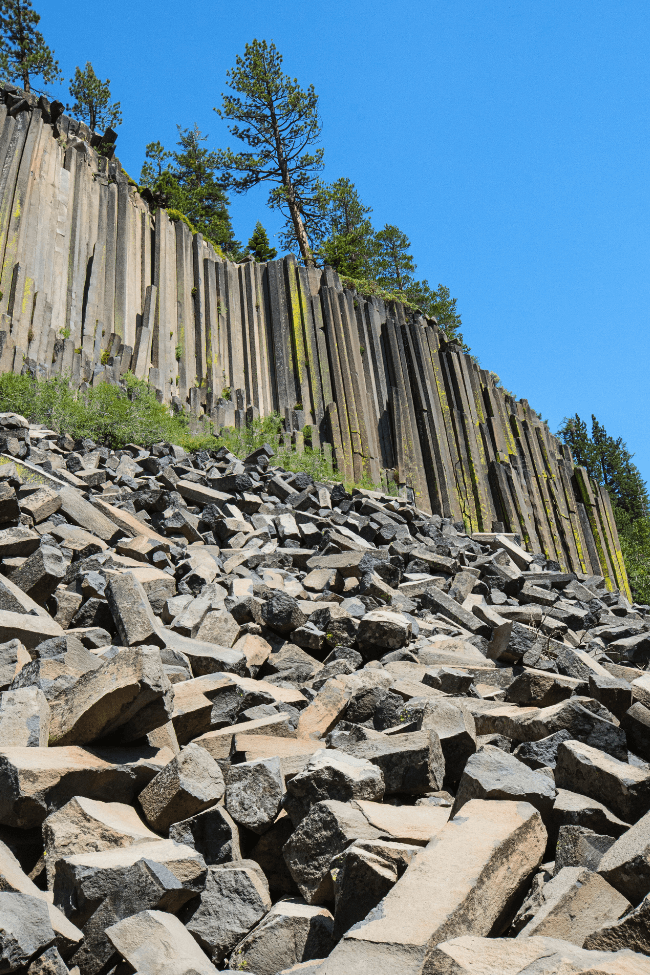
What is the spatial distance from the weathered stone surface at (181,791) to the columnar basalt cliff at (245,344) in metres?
7.16

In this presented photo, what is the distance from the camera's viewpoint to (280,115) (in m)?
20.7

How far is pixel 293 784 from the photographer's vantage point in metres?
1.87

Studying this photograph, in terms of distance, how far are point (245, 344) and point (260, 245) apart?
10.3 m

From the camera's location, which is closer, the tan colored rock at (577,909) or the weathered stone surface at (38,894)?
the tan colored rock at (577,909)

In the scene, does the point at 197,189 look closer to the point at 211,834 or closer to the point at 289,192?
the point at 289,192

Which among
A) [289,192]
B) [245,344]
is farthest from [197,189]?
[245,344]

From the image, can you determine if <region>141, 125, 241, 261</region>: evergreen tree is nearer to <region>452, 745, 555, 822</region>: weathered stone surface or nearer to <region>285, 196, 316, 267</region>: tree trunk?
<region>285, 196, 316, 267</region>: tree trunk

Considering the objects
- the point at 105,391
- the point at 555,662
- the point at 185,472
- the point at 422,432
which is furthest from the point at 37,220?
the point at 555,662

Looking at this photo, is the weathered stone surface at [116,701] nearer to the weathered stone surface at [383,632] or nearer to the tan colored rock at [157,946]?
the tan colored rock at [157,946]

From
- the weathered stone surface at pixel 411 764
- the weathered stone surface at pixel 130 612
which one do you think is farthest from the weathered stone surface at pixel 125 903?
the weathered stone surface at pixel 130 612

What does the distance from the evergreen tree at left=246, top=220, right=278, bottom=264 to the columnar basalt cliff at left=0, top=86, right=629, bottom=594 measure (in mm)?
7850

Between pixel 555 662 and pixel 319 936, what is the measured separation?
7.39ft

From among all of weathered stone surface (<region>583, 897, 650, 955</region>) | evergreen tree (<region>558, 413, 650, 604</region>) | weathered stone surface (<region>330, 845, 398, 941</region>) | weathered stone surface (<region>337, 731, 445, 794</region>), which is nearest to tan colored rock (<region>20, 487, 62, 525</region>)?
weathered stone surface (<region>337, 731, 445, 794</region>)

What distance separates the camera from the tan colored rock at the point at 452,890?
4.09 feet
